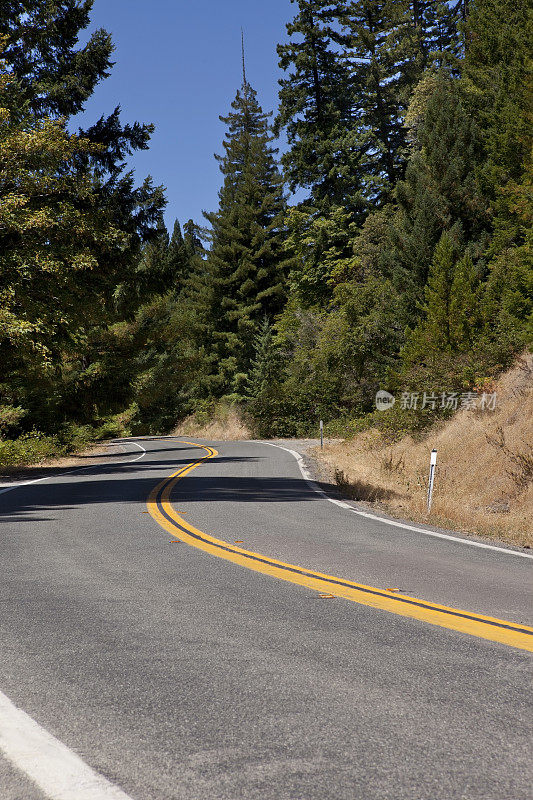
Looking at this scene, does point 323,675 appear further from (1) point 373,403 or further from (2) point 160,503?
(1) point 373,403

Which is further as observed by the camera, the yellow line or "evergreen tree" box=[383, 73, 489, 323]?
"evergreen tree" box=[383, 73, 489, 323]

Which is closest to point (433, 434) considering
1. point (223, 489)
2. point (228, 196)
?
point (223, 489)

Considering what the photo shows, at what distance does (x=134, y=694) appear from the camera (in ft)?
10.8

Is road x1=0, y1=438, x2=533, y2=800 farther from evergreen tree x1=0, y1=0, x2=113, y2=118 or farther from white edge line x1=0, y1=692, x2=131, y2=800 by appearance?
evergreen tree x1=0, y1=0, x2=113, y2=118

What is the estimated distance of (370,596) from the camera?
5.22m

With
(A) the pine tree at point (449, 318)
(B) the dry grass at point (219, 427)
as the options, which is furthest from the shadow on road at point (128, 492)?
(B) the dry grass at point (219, 427)

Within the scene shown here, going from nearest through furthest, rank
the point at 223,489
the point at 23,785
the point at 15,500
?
the point at 23,785 < the point at 15,500 < the point at 223,489

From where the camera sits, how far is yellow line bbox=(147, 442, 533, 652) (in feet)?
14.0

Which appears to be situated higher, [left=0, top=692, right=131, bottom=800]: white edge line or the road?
[left=0, top=692, right=131, bottom=800]: white edge line

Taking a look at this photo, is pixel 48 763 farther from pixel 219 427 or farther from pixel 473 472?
pixel 219 427

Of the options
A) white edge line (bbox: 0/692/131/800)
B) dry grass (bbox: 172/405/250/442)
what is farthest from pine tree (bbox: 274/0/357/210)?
white edge line (bbox: 0/692/131/800)

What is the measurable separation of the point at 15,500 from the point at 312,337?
3331 centimetres

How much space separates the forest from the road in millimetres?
10502

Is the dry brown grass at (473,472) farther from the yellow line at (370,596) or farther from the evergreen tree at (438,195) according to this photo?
the evergreen tree at (438,195)
